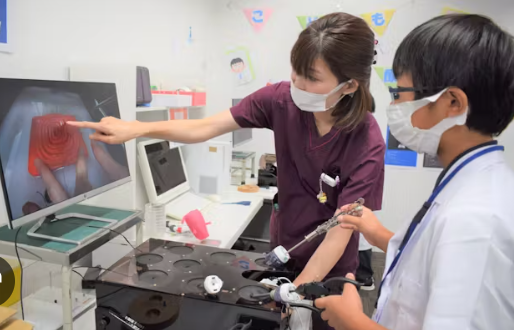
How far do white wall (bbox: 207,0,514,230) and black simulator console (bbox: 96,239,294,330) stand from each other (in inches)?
101

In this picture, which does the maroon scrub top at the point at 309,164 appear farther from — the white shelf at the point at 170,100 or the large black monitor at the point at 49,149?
the white shelf at the point at 170,100

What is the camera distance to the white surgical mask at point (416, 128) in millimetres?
718

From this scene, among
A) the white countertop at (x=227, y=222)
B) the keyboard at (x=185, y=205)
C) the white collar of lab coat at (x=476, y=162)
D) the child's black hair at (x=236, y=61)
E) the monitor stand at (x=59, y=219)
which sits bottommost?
the white countertop at (x=227, y=222)

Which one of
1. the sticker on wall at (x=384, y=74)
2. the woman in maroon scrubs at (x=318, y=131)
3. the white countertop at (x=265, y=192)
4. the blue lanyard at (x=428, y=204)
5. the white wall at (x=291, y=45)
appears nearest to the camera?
the blue lanyard at (x=428, y=204)

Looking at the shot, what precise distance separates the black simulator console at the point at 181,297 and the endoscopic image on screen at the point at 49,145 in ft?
1.12

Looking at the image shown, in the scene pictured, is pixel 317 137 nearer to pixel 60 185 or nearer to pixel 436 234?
pixel 436 234

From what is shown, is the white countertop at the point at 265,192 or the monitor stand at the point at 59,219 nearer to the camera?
the monitor stand at the point at 59,219

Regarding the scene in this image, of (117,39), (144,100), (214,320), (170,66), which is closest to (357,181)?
(214,320)

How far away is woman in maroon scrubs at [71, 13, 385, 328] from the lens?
3.72 feet

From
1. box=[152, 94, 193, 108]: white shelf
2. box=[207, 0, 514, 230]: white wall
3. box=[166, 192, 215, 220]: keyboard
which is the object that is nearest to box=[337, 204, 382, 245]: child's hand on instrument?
box=[166, 192, 215, 220]: keyboard

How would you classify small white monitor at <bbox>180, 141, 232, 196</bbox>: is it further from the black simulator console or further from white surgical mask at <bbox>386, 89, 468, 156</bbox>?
white surgical mask at <bbox>386, 89, 468, 156</bbox>

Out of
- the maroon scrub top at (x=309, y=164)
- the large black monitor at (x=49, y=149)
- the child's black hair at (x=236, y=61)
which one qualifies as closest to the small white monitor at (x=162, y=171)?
the large black monitor at (x=49, y=149)

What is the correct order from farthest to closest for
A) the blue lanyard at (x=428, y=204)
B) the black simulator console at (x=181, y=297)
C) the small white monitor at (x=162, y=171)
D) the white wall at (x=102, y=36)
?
the small white monitor at (x=162, y=171) < the white wall at (x=102, y=36) < the black simulator console at (x=181, y=297) < the blue lanyard at (x=428, y=204)

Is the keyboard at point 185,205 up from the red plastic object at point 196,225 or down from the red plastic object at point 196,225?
down
